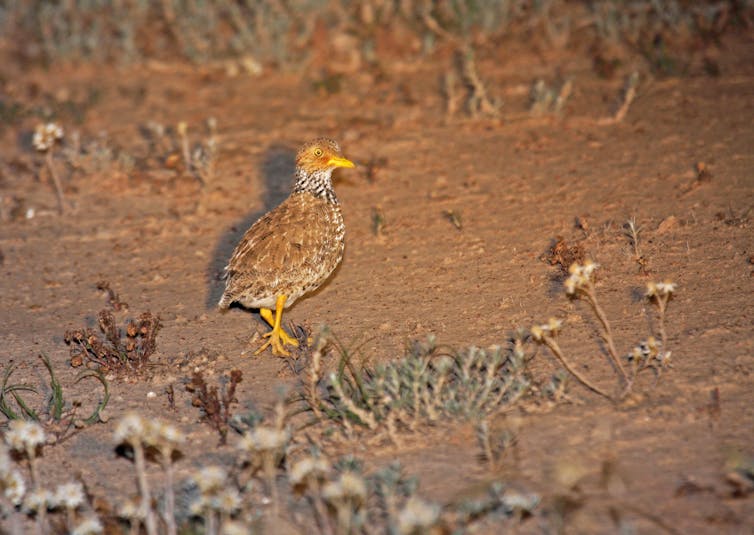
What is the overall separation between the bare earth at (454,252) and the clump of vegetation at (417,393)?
141 millimetres

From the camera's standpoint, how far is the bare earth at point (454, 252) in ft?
17.1

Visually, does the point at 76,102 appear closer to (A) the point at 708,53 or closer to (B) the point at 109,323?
(B) the point at 109,323

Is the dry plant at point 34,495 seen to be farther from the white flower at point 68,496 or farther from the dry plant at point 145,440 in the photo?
the dry plant at point 145,440

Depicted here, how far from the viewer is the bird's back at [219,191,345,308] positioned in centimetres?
671

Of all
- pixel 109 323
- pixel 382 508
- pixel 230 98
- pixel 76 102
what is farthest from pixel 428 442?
pixel 76 102

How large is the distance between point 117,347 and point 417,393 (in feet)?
7.39

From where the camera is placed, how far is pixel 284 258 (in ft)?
22.2

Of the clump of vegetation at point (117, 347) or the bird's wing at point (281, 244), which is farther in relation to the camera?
the bird's wing at point (281, 244)

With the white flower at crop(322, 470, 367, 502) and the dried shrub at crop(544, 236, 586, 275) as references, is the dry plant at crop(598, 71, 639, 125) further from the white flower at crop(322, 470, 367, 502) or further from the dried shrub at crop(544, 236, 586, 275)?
the white flower at crop(322, 470, 367, 502)

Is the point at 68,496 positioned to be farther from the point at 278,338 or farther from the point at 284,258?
the point at 284,258

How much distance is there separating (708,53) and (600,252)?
173 inches

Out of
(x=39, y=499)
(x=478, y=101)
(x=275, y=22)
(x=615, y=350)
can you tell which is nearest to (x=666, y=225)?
(x=615, y=350)

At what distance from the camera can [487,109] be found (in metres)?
10.0

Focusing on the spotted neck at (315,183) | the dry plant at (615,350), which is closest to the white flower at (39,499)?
the dry plant at (615,350)
